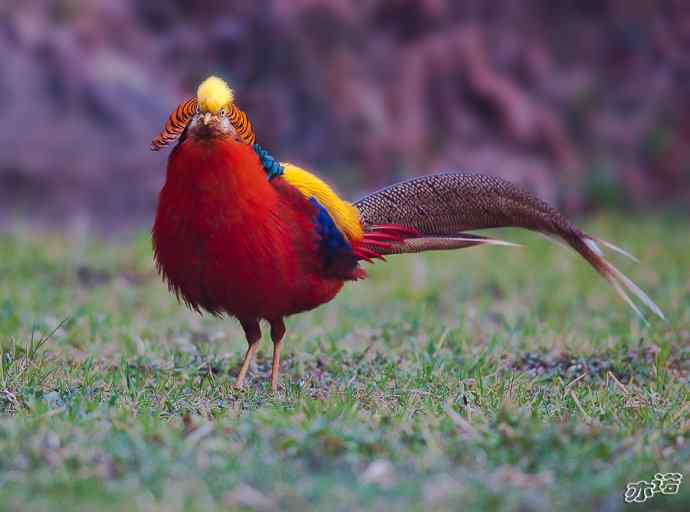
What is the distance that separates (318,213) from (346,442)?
139 cm

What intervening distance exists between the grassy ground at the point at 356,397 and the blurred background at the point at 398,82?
2.87m

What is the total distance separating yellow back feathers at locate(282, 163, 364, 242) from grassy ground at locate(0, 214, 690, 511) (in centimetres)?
66

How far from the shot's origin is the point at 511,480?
3008 mm

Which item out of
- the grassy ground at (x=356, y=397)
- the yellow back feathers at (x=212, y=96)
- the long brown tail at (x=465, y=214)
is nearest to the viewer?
the grassy ground at (x=356, y=397)

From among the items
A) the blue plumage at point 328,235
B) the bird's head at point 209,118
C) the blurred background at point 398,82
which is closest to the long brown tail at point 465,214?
the blue plumage at point 328,235

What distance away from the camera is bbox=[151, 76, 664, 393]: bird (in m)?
4.03

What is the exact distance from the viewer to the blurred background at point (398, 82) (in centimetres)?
1020

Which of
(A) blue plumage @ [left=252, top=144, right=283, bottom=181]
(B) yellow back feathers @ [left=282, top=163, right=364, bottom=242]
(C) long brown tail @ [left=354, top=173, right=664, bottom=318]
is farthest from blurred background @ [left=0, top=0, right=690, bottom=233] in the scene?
(A) blue plumage @ [left=252, top=144, right=283, bottom=181]

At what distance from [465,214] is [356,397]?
1.14 metres

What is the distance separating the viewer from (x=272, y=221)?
4.18 m

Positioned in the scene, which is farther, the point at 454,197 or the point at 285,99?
the point at 285,99

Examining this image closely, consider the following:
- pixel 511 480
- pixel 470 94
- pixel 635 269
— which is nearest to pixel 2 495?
pixel 511 480

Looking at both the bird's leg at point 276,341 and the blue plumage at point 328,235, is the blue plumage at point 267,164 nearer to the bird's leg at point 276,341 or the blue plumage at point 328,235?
the blue plumage at point 328,235

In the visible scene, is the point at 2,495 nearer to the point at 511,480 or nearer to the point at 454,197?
the point at 511,480
